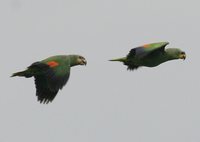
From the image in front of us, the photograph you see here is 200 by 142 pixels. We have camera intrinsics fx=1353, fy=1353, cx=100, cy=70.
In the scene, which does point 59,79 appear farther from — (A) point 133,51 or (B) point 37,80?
(A) point 133,51

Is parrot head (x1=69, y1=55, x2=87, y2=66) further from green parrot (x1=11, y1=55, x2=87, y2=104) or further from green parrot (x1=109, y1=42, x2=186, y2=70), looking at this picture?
green parrot (x1=11, y1=55, x2=87, y2=104)

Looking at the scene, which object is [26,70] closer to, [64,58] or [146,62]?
[64,58]

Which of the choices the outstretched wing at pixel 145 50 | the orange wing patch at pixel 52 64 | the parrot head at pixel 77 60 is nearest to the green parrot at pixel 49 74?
the orange wing patch at pixel 52 64

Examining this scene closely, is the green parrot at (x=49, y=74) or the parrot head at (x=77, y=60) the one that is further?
the parrot head at (x=77, y=60)

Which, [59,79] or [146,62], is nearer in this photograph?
[59,79]

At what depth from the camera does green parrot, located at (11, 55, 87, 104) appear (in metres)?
56.9

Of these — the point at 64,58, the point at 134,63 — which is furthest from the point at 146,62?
the point at 64,58

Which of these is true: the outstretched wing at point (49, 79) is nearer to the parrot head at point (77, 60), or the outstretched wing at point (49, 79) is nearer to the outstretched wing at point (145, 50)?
the parrot head at point (77, 60)

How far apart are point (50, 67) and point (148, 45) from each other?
541 cm

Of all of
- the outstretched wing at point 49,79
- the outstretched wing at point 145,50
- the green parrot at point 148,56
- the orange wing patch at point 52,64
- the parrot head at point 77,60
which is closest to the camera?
the outstretched wing at point 49,79

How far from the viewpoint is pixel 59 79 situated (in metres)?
56.9

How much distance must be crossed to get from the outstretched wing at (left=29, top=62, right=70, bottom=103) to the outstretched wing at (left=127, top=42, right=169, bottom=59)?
4.13 metres

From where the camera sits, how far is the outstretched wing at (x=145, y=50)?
60.1 metres

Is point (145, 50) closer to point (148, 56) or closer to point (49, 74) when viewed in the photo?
point (148, 56)
